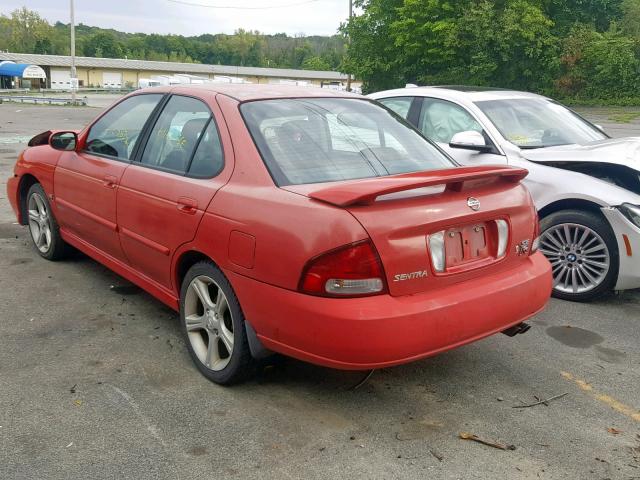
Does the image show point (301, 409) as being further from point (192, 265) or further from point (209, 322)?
point (192, 265)

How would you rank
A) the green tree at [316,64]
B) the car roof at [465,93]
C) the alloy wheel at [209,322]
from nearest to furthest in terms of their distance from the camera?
the alloy wheel at [209,322] < the car roof at [465,93] < the green tree at [316,64]

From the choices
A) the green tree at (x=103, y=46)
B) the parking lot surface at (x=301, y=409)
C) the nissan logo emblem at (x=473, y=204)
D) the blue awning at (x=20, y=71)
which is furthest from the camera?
the green tree at (x=103, y=46)

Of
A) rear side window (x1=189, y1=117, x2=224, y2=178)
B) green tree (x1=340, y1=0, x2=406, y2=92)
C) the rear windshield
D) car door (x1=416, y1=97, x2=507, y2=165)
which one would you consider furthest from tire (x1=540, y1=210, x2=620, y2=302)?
green tree (x1=340, y1=0, x2=406, y2=92)

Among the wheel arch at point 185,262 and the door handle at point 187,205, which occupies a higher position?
the door handle at point 187,205

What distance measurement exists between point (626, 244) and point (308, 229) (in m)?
2.98

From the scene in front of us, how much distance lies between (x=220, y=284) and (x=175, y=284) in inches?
21.6

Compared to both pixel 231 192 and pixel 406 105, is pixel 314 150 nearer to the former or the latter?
pixel 231 192

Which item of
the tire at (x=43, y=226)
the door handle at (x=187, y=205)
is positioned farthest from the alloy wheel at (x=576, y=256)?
the tire at (x=43, y=226)

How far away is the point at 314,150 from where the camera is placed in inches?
129

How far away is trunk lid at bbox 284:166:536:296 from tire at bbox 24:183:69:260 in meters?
3.05

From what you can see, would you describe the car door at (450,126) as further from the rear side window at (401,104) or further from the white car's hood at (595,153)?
the white car's hood at (595,153)

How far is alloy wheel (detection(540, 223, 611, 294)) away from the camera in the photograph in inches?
185

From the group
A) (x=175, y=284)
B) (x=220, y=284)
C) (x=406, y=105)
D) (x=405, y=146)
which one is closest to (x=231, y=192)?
(x=220, y=284)

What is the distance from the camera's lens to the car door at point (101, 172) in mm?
4086
